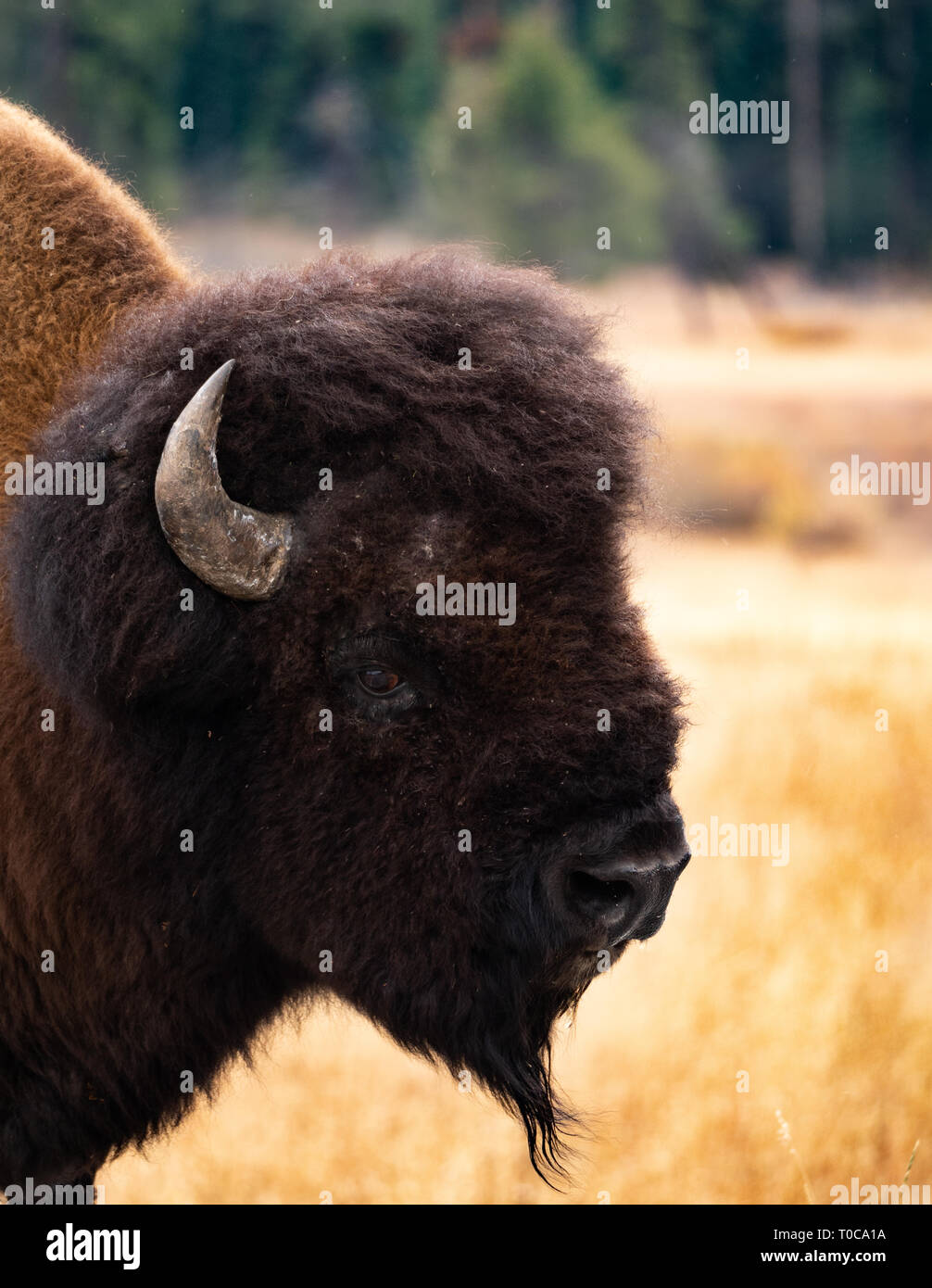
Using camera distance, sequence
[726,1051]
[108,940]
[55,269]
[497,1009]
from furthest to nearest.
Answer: [726,1051] < [55,269] < [108,940] < [497,1009]

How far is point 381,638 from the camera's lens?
296cm

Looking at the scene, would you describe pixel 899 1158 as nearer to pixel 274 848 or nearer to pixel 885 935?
pixel 885 935

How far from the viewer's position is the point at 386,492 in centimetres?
301

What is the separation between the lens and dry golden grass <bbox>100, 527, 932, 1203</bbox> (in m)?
5.48

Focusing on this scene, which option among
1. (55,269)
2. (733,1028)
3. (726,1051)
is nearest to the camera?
(55,269)

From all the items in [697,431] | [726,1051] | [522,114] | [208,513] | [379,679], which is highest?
[522,114]

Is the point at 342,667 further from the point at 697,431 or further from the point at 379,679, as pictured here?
the point at 697,431

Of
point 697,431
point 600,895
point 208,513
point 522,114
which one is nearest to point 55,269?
point 208,513

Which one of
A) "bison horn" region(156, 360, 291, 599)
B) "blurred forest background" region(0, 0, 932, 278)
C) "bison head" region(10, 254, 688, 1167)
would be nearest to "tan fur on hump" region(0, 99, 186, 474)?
"bison head" region(10, 254, 688, 1167)

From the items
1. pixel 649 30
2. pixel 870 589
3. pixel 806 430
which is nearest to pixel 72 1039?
pixel 870 589

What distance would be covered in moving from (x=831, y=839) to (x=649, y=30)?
35.6 metres

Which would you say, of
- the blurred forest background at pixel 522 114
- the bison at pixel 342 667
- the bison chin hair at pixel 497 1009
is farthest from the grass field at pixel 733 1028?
the blurred forest background at pixel 522 114

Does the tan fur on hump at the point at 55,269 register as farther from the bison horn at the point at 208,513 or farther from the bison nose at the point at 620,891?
the bison nose at the point at 620,891

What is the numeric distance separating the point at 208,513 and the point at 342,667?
45cm
